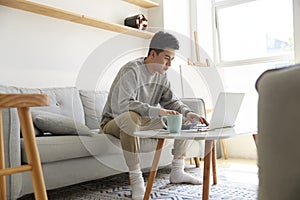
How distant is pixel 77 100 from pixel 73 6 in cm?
89

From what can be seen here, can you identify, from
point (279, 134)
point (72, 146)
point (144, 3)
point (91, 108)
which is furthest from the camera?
point (144, 3)

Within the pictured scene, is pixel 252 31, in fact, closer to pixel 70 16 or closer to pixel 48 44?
pixel 70 16

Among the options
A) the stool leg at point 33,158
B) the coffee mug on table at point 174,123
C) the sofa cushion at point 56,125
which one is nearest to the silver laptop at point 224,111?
the coffee mug on table at point 174,123

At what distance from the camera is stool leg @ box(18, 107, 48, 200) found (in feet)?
3.09

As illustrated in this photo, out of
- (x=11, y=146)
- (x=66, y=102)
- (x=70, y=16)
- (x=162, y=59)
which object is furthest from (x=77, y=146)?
(x=70, y=16)

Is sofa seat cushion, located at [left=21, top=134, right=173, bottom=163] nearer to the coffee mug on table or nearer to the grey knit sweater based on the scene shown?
the grey knit sweater

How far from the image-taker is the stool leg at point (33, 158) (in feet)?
3.09

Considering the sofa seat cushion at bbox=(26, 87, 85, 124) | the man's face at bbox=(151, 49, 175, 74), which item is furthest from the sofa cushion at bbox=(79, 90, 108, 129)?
the man's face at bbox=(151, 49, 175, 74)

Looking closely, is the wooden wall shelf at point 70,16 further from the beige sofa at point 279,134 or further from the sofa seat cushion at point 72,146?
the beige sofa at point 279,134

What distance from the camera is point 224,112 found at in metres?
1.62

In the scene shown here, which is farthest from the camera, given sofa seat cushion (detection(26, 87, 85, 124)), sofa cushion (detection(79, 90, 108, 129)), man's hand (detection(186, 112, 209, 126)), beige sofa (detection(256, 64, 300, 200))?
sofa cushion (detection(79, 90, 108, 129))

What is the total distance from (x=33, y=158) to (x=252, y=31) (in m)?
3.00

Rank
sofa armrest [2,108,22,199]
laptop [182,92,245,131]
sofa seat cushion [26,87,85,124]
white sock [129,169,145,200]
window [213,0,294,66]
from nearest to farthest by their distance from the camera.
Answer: sofa armrest [2,108,22,199]
laptop [182,92,245,131]
white sock [129,169,145,200]
sofa seat cushion [26,87,85,124]
window [213,0,294,66]

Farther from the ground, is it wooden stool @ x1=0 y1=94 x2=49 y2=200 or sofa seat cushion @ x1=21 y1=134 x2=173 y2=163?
wooden stool @ x1=0 y1=94 x2=49 y2=200
